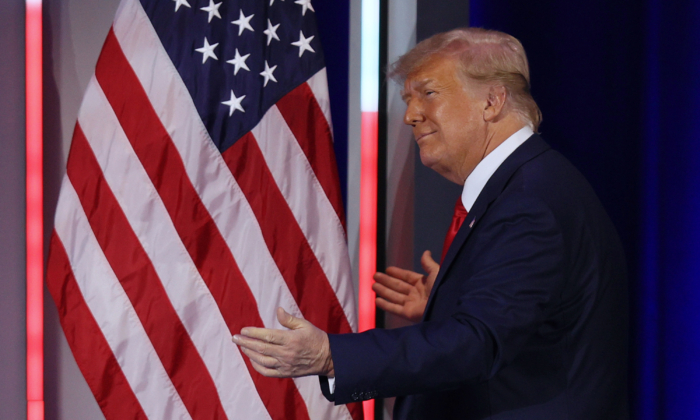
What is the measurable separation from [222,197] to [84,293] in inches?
19.9

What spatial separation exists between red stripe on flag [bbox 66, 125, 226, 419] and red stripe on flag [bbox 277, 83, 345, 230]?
604mm

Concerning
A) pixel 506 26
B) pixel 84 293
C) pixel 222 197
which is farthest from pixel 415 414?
pixel 506 26

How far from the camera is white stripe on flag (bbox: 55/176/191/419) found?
1.88 meters

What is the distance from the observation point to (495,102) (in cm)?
132

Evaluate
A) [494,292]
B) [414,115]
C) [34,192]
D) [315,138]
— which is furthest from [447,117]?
[34,192]

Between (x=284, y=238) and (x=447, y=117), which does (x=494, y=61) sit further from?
(x=284, y=238)

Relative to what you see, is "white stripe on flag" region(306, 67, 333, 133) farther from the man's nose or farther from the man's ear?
the man's ear

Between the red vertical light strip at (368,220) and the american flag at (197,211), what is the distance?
1.01 ft

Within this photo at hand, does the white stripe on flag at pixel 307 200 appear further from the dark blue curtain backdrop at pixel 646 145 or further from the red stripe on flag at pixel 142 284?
the dark blue curtain backdrop at pixel 646 145

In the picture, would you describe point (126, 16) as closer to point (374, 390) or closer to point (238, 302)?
point (238, 302)

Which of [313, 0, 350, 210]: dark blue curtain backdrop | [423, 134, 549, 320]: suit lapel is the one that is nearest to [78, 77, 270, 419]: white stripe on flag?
[313, 0, 350, 210]: dark blue curtain backdrop

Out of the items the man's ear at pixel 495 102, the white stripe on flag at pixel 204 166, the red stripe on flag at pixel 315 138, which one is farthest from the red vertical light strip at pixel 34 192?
the man's ear at pixel 495 102

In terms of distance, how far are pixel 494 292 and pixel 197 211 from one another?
1.19 meters

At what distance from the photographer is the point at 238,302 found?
1.98 metres
